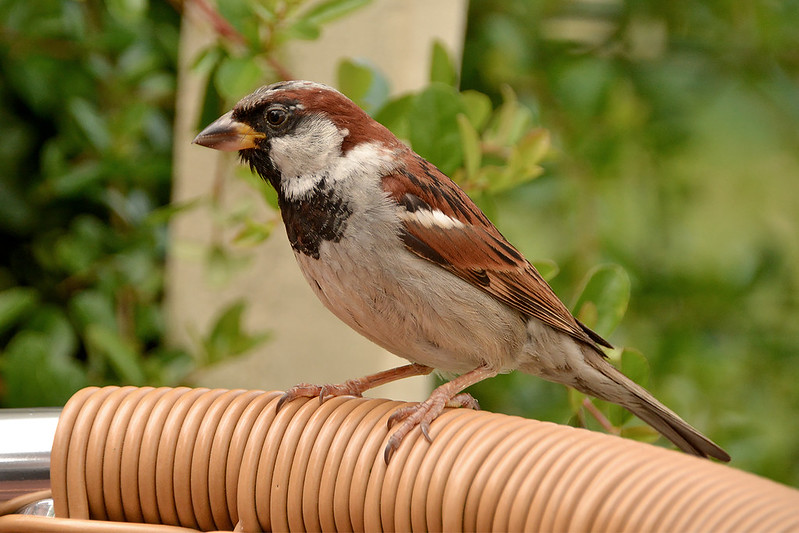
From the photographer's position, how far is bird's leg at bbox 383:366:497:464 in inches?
32.6

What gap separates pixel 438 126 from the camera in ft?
4.63

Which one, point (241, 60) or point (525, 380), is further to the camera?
point (525, 380)

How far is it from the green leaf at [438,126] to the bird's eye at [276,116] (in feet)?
0.71

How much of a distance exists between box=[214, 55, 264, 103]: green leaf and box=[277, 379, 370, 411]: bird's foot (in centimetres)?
51

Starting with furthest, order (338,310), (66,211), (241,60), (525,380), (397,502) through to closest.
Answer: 1. (66,211)
2. (525,380)
3. (241,60)
4. (338,310)
5. (397,502)

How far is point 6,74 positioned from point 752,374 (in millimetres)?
1898

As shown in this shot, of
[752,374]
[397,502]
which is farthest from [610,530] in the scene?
[752,374]

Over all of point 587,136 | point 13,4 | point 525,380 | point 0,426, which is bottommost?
point 525,380

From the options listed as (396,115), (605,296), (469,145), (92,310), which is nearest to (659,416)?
(605,296)

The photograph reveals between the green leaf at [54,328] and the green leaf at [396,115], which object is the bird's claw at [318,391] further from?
the green leaf at [54,328]

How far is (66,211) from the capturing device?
2291 millimetres

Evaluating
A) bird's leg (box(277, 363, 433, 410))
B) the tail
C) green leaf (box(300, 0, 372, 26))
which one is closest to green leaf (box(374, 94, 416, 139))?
green leaf (box(300, 0, 372, 26))

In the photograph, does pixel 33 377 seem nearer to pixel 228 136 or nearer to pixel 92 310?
pixel 92 310

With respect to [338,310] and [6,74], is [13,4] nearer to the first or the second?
[6,74]
